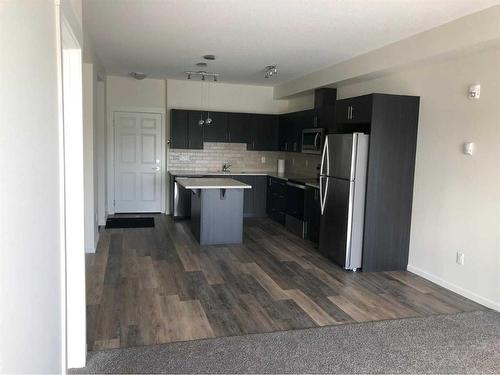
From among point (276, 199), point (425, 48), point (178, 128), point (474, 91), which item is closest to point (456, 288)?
point (474, 91)

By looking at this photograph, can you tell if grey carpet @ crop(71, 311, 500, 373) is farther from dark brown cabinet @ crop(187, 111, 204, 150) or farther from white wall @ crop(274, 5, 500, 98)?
dark brown cabinet @ crop(187, 111, 204, 150)

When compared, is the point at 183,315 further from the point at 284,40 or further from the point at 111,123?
the point at 111,123

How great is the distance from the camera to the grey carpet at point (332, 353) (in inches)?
105

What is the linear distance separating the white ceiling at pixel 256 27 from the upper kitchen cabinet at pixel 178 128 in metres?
1.74

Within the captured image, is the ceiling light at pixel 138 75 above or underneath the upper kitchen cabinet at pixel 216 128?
above

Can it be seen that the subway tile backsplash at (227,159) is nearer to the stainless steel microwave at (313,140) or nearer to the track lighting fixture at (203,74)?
the stainless steel microwave at (313,140)

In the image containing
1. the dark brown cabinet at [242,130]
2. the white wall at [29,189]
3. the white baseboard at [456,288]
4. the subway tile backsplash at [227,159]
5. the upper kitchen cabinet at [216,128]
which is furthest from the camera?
the subway tile backsplash at [227,159]

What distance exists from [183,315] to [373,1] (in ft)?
9.95

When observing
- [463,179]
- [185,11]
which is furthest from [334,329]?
[185,11]

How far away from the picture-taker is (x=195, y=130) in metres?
7.86

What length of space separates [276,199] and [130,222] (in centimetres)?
265

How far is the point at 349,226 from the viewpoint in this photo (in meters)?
4.79

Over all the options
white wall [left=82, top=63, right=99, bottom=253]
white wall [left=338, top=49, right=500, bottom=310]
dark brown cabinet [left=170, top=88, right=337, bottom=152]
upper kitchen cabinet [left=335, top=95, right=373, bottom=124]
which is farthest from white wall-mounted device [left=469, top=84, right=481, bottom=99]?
white wall [left=82, top=63, right=99, bottom=253]

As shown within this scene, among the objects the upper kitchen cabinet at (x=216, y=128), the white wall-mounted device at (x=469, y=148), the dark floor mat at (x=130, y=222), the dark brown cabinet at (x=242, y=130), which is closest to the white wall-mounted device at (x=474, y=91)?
the white wall-mounted device at (x=469, y=148)
